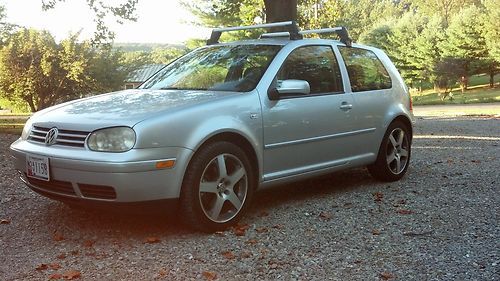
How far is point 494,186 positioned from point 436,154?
3093 millimetres

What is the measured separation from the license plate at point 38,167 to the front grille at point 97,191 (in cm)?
34

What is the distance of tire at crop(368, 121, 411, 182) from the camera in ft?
21.1

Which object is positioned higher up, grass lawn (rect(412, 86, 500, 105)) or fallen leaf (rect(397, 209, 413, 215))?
fallen leaf (rect(397, 209, 413, 215))

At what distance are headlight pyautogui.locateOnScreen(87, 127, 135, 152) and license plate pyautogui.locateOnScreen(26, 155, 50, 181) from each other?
1.40ft

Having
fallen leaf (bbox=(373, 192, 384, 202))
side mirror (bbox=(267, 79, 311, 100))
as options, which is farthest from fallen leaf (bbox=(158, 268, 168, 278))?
fallen leaf (bbox=(373, 192, 384, 202))

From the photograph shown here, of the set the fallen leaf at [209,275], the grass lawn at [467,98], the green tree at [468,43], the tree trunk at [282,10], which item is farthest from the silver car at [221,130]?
the green tree at [468,43]

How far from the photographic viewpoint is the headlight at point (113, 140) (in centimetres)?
404

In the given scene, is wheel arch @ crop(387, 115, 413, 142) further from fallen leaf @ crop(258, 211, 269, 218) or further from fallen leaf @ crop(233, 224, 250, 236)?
fallen leaf @ crop(233, 224, 250, 236)

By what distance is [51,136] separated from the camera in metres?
4.33

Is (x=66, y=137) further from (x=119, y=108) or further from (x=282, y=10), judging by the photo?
(x=282, y=10)

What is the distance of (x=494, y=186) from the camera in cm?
639

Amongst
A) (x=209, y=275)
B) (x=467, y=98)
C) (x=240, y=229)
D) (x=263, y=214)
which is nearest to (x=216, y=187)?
(x=240, y=229)

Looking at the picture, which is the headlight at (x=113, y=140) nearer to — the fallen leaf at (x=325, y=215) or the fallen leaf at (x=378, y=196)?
the fallen leaf at (x=325, y=215)

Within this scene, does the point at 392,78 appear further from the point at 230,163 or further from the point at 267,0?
the point at 267,0
